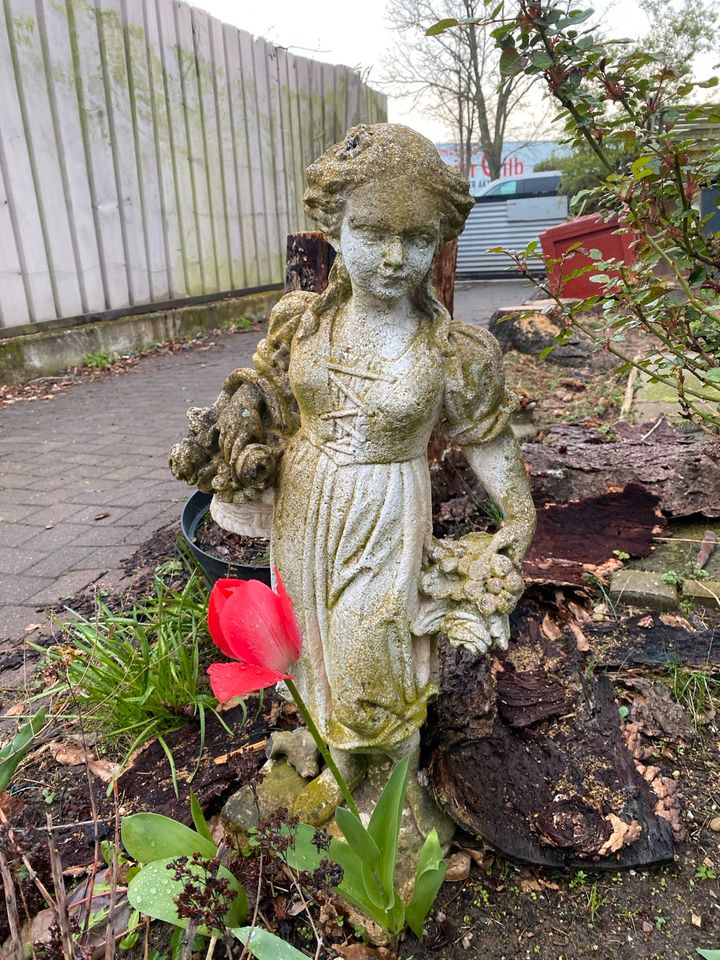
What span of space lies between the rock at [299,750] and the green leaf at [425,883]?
422 millimetres

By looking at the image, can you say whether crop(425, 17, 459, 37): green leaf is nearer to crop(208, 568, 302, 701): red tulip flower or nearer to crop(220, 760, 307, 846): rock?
crop(208, 568, 302, 701): red tulip flower

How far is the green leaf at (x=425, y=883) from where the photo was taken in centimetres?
148

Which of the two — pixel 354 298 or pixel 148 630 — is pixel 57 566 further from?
pixel 354 298

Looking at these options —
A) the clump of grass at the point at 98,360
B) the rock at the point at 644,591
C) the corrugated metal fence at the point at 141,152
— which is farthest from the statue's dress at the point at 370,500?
the clump of grass at the point at 98,360

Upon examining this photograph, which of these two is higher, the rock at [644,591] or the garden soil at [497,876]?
the rock at [644,591]

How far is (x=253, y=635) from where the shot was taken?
40.8 inches

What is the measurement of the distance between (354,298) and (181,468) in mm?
593

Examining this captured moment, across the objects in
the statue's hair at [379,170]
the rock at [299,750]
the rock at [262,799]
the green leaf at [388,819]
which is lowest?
the rock at [262,799]

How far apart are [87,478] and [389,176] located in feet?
12.9

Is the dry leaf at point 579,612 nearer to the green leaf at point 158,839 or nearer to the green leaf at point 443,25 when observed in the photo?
the green leaf at point 158,839

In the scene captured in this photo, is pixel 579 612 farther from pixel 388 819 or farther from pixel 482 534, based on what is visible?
pixel 388 819

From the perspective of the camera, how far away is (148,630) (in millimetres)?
2830

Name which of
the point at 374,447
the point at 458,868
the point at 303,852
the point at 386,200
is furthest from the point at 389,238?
the point at 458,868

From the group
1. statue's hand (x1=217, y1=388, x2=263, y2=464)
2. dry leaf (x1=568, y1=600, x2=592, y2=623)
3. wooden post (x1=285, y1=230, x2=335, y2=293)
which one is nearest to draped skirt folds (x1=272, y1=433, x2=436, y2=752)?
statue's hand (x1=217, y1=388, x2=263, y2=464)
